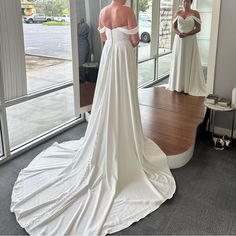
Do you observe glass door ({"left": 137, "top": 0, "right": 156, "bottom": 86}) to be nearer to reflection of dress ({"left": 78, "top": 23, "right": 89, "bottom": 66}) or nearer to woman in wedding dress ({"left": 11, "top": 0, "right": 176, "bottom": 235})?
reflection of dress ({"left": 78, "top": 23, "right": 89, "bottom": 66})

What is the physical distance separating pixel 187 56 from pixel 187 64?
110 millimetres

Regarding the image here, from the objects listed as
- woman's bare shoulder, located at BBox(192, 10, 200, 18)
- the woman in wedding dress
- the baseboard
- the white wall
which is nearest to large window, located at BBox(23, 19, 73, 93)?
the woman in wedding dress

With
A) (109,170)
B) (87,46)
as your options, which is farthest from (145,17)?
(109,170)

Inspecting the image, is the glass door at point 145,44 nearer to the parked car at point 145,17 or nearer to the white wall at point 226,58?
the parked car at point 145,17

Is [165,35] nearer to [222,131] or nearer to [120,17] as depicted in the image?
[222,131]

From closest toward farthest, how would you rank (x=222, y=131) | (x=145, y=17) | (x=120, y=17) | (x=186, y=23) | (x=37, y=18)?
1. (x=120, y=17)
2. (x=37, y=18)
3. (x=222, y=131)
4. (x=186, y=23)
5. (x=145, y=17)

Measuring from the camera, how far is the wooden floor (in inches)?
123

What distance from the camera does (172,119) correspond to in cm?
368

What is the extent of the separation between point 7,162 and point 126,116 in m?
1.35

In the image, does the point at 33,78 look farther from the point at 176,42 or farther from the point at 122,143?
the point at 176,42

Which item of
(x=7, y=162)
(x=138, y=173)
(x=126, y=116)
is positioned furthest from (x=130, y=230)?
(x=7, y=162)

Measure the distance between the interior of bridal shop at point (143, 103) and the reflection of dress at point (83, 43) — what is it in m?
0.01

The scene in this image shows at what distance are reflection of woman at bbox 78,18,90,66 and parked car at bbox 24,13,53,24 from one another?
0.38 meters

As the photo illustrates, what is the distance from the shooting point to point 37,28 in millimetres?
3191
